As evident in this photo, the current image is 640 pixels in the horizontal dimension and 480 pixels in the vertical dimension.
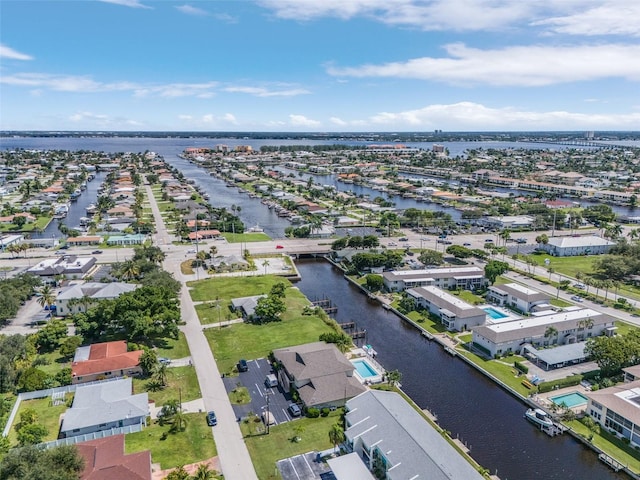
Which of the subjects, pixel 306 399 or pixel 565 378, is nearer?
pixel 306 399

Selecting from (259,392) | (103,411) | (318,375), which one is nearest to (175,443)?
(103,411)

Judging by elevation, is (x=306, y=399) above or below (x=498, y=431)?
above

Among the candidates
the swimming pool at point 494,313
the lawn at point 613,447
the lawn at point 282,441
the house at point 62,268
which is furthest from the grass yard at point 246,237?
the lawn at point 613,447

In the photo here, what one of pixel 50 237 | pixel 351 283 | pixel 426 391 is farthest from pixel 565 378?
pixel 50 237

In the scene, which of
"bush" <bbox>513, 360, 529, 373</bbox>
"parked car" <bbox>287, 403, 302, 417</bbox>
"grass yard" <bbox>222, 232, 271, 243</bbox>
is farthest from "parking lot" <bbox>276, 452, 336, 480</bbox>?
"grass yard" <bbox>222, 232, 271, 243</bbox>

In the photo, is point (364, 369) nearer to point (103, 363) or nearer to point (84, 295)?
point (103, 363)

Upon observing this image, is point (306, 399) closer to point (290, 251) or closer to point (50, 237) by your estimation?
point (290, 251)
